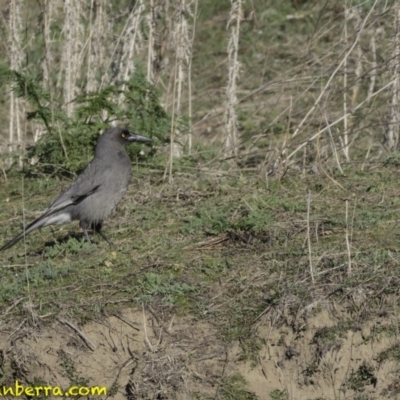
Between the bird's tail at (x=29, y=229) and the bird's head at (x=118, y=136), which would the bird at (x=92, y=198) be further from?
the bird's head at (x=118, y=136)

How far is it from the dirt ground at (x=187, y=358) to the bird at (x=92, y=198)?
1645 millimetres

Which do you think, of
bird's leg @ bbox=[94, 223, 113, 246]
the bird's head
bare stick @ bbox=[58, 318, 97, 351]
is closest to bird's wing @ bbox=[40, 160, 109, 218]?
bird's leg @ bbox=[94, 223, 113, 246]

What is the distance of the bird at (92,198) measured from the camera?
26.4 feet

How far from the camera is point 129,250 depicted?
7488 mm

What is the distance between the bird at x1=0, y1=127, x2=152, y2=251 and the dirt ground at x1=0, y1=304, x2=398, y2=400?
165cm

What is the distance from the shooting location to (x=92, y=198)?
26.6 ft

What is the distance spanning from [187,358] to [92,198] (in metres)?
2.40

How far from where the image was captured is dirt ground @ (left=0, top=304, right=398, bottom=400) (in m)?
5.95

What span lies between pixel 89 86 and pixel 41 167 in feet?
3.32

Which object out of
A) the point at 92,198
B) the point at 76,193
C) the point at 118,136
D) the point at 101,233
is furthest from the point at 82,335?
the point at 118,136

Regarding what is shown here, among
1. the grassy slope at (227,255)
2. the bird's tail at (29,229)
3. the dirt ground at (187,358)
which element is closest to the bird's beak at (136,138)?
the grassy slope at (227,255)

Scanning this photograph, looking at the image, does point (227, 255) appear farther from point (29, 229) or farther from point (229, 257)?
point (29, 229)

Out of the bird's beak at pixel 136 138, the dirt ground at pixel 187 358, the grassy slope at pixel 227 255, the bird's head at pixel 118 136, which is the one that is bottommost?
the dirt ground at pixel 187 358

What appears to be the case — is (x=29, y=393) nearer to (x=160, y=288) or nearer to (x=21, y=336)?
(x=21, y=336)
